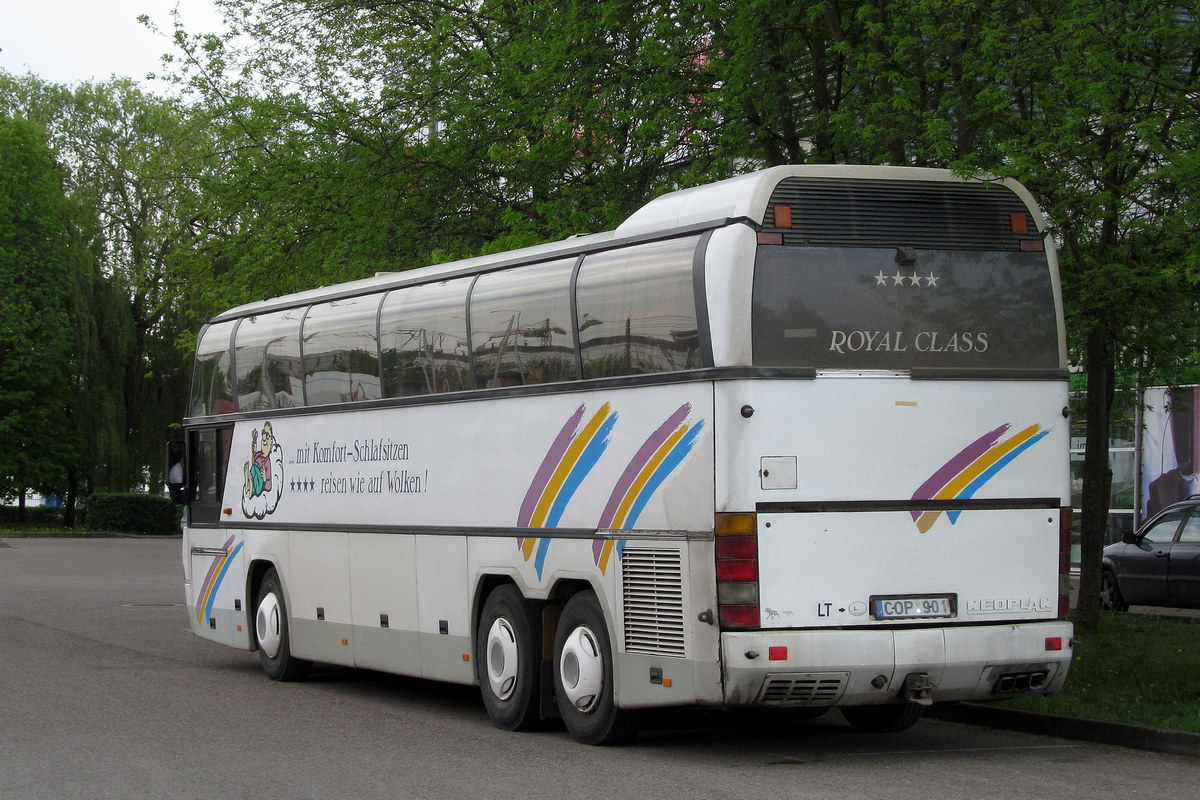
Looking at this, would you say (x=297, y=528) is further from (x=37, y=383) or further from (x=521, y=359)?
(x=37, y=383)

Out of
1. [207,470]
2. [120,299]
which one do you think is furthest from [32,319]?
[207,470]

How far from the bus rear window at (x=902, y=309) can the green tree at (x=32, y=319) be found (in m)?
46.5

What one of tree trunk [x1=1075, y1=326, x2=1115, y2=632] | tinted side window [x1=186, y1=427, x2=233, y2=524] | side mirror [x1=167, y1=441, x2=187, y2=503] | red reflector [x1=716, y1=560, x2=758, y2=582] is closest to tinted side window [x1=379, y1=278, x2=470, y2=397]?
red reflector [x1=716, y1=560, x2=758, y2=582]

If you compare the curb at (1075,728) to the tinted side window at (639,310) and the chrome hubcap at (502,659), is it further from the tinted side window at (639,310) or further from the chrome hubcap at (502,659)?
the tinted side window at (639,310)

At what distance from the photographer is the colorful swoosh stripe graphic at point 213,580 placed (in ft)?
53.3

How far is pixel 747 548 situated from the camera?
9.07 m

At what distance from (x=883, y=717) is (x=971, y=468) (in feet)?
7.81

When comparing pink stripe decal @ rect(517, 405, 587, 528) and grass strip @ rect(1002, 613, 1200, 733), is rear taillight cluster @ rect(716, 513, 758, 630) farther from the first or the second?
grass strip @ rect(1002, 613, 1200, 733)

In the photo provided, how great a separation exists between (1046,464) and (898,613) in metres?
1.47

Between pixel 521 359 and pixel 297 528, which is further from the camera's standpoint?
pixel 297 528

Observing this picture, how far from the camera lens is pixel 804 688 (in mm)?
9094

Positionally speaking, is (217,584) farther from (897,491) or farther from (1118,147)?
(1118,147)

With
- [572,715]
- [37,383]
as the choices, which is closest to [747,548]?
[572,715]

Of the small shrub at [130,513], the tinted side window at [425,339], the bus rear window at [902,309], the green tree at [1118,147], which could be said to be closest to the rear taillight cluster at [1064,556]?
the bus rear window at [902,309]
